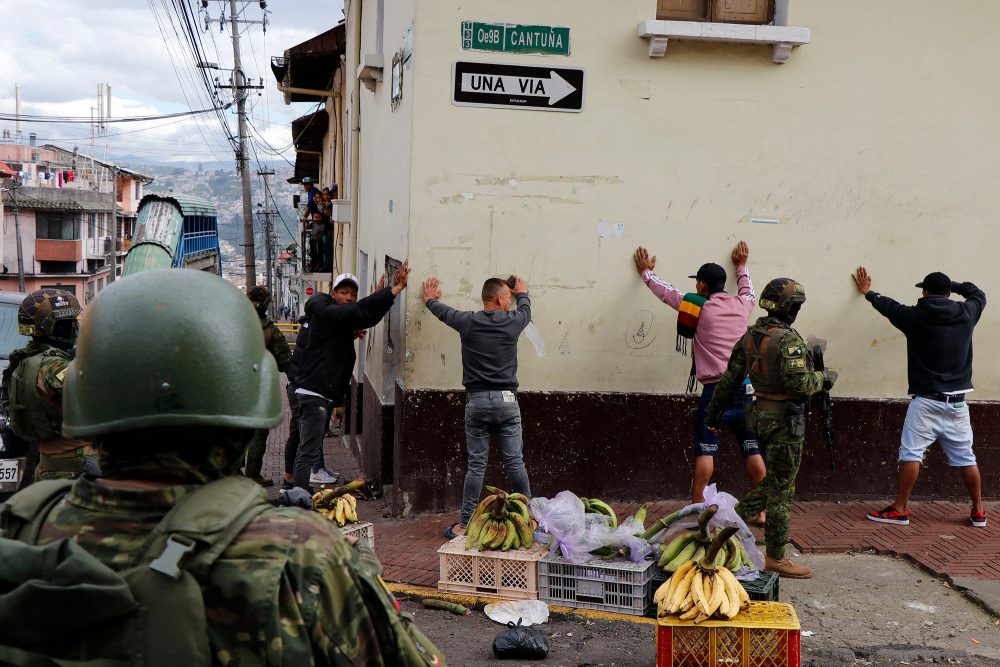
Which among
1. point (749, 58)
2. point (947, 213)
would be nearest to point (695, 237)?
point (749, 58)

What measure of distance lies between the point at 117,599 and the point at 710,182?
22.9 ft

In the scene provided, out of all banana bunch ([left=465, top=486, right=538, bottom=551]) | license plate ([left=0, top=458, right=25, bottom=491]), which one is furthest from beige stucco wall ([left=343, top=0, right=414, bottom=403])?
license plate ([left=0, top=458, right=25, bottom=491])

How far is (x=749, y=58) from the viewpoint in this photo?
8141mm

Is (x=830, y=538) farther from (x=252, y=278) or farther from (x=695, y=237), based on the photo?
(x=252, y=278)

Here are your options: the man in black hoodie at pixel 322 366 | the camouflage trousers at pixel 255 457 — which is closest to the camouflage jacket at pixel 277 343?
the man in black hoodie at pixel 322 366

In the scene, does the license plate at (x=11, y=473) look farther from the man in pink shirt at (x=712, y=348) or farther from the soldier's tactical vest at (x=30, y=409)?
the man in pink shirt at (x=712, y=348)

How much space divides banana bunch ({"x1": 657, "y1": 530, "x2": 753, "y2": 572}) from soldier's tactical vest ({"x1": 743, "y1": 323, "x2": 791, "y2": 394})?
1306mm

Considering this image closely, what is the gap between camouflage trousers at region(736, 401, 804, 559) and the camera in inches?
263

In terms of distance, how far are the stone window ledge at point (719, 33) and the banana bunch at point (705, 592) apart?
4337 millimetres

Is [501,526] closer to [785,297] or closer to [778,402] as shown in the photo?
[778,402]

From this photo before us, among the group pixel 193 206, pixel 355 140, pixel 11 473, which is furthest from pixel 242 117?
pixel 11 473

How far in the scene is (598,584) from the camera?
19.8 feet

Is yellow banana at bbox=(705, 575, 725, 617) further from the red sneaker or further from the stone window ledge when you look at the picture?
the stone window ledge

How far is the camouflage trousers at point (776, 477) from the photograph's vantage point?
6668 millimetres
